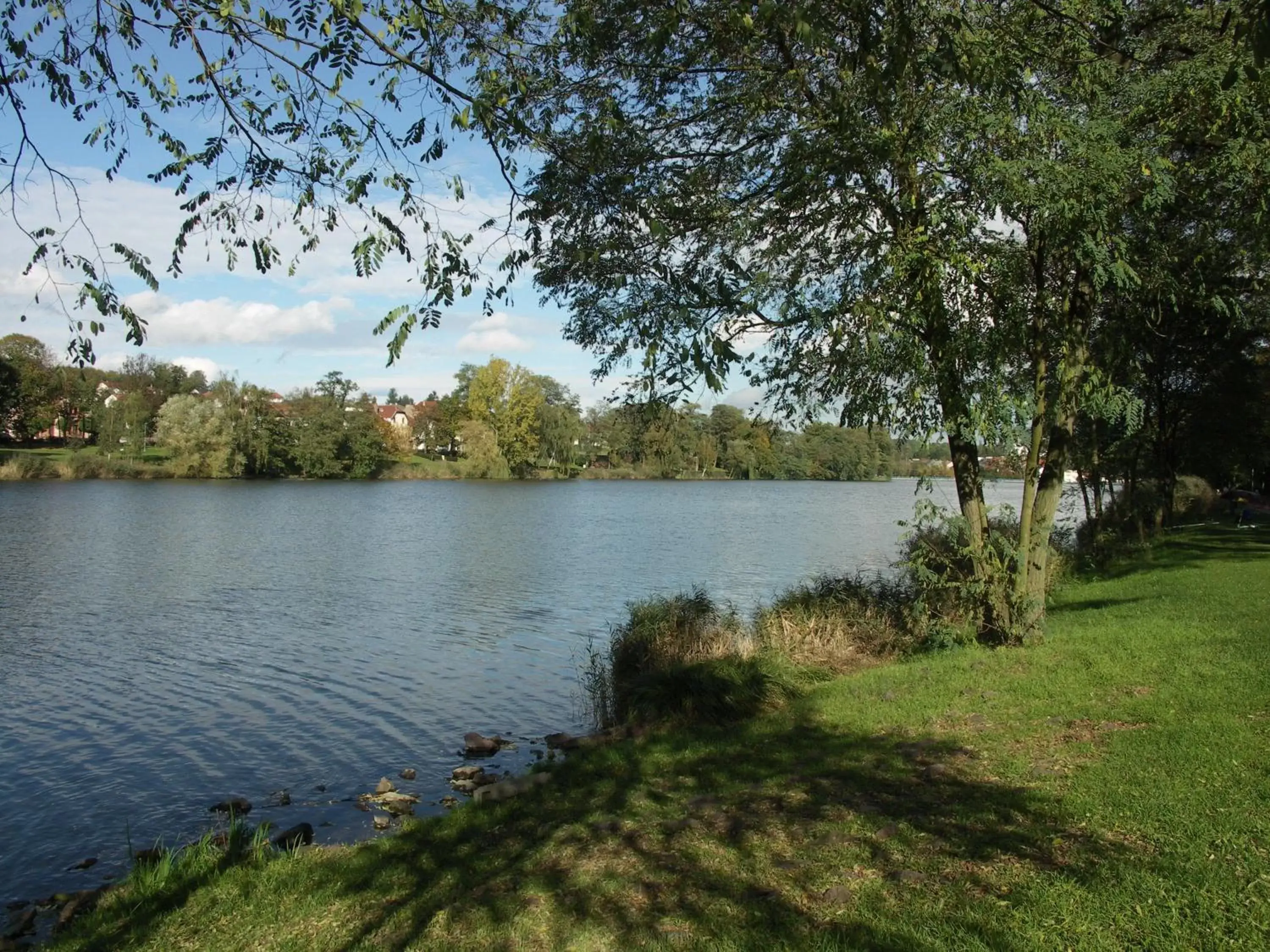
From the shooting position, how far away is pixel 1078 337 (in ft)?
35.6

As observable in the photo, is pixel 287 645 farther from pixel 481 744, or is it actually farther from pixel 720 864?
pixel 720 864

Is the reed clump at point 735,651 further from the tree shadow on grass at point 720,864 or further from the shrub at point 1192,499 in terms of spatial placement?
the shrub at point 1192,499

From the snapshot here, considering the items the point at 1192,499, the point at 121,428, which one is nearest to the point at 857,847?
the point at 1192,499

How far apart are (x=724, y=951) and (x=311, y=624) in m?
16.7

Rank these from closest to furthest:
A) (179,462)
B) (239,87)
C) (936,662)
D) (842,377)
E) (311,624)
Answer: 1. (239,87)
2. (936,662)
3. (842,377)
4. (311,624)
5. (179,462)

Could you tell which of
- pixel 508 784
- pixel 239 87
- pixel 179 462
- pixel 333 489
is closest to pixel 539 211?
→ pixel 239 87

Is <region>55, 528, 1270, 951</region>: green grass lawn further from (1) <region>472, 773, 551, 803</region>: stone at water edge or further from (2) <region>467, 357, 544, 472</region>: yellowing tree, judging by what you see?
(2) <region>467, 357, 544, 472</region>: yellowing tree

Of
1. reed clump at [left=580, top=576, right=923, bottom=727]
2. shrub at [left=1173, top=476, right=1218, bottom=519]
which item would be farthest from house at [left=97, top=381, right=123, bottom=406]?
shrub at [left=1173, top=476, right=1218, bottom=519]

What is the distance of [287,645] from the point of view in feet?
57.1

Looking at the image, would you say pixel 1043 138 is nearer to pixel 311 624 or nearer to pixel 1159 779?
pixel 1159 779

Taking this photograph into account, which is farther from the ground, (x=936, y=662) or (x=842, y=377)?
(x=842, y=377)

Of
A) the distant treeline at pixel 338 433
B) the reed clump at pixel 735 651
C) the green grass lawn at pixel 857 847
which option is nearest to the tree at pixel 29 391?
the distant treeline at pixel 338 433

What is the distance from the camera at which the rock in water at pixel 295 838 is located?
783 cm

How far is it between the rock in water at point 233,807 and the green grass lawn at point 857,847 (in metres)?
2.52
